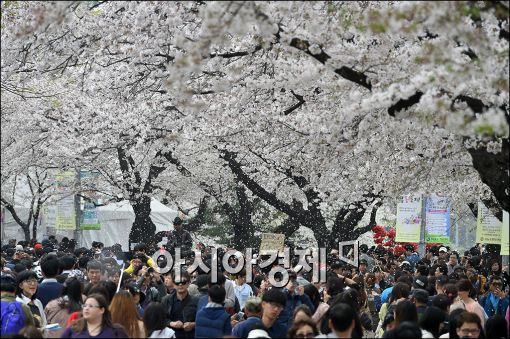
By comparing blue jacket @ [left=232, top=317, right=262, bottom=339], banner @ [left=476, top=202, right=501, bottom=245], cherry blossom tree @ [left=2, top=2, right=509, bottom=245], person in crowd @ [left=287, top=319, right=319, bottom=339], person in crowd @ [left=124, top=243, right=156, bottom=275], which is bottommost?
blue jacket @ [left=232, top=317, right=262, bottom=339]

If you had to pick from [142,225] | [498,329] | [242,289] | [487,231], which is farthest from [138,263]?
[142,225]

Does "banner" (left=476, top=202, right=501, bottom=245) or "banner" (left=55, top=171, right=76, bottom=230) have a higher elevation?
"banner" (left=55, top=171, right=76, bottom=230)

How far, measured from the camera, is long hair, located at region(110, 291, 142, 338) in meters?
10.1

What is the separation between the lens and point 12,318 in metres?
10.8

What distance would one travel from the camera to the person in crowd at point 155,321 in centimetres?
1032

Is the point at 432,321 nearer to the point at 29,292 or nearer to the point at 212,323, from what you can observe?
the point at 212,323

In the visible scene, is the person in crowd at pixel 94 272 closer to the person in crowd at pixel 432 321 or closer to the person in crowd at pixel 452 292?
the person in crowd at pixel 452 292

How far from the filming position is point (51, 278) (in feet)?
45.4

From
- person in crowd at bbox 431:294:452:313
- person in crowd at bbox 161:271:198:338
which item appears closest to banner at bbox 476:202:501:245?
person in crowd at bbox 431:294:452:313

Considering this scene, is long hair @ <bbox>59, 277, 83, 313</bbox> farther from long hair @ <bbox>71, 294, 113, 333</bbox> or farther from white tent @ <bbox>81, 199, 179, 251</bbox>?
white tent @ <bbox>81, 199, 179, 251</bbox>

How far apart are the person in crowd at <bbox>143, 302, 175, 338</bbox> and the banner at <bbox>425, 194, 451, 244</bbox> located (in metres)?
14.6

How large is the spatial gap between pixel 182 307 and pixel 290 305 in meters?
1.73

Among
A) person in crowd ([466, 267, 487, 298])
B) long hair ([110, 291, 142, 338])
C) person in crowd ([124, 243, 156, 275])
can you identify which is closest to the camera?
long hair ([110, 291, 142, 338])

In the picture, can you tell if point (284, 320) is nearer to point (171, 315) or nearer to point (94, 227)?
point (171, 315)
